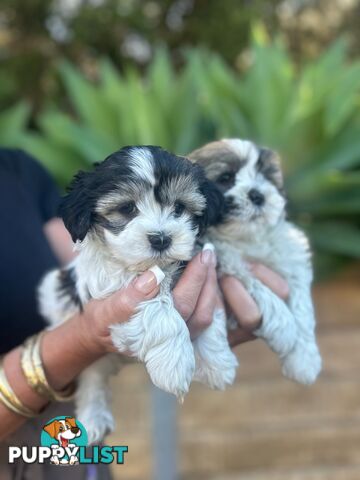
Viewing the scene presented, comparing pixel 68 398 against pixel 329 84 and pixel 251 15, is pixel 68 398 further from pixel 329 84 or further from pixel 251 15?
pixel 251 15

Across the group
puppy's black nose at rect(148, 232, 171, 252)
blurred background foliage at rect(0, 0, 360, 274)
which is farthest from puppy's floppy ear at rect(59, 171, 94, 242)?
blurred background foliage at rect(0, 0, 360, 274)

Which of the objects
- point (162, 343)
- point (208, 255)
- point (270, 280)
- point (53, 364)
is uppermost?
point (208, 255)

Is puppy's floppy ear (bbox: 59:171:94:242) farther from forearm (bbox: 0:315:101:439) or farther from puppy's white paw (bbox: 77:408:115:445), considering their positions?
puppy's white paw (bbox: 77:408:115:445)

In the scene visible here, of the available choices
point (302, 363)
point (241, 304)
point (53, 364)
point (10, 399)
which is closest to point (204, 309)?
point (241, 304)

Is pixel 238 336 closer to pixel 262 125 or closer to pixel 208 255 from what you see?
pixel 208 255

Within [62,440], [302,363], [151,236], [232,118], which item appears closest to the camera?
[151,236]

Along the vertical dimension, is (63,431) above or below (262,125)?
below
